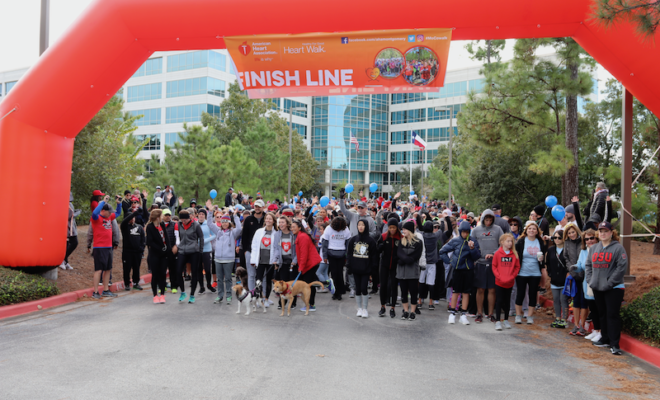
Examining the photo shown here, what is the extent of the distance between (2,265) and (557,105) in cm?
1483

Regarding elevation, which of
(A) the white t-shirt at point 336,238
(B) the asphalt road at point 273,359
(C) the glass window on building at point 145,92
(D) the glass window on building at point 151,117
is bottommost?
(B) the asphalt road at point 273,359

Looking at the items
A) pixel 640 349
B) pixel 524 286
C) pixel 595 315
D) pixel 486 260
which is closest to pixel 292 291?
pixel 486 260

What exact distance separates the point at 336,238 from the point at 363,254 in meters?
1.34

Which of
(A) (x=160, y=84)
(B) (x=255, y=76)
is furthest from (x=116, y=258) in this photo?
(A) (x=160, y=84)

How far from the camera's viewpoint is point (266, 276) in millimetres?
9852

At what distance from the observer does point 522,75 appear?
14.3 metres

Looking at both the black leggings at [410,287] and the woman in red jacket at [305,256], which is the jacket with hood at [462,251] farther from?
the woman in red jacket at [305,256]

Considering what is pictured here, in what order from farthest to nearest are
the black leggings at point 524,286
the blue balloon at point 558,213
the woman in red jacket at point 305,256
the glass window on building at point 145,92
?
the glass window on building at point 145,92 → the blue balloon at point 558,213 → the woman in red jacket at point 305,256 → the black leggings at point 524,286

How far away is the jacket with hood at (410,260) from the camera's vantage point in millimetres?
8898

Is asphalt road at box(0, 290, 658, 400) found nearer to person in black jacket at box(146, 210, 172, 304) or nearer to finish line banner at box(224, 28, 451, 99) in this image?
person in black jacket at box(146, 210, 172, 304)

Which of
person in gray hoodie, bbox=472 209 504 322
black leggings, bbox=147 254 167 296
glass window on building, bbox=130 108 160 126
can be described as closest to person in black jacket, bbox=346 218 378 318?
person in gray hoodie, bbox=472 209 504 322

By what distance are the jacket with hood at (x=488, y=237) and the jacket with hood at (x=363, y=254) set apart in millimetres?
1892

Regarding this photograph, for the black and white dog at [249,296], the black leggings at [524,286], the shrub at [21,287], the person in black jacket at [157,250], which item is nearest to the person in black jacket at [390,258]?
the black leggings at [524,286]

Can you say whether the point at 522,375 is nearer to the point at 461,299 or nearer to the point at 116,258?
the point at 461,299
